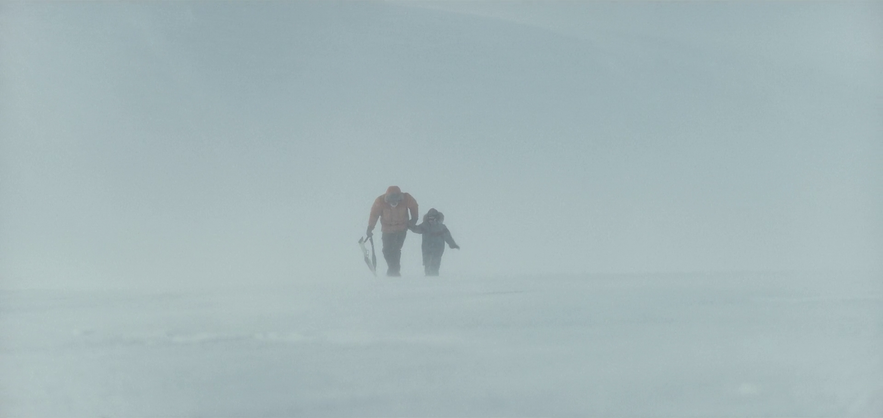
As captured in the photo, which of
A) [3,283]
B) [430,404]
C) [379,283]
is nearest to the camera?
[430,404]

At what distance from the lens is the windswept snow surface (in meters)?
3.56

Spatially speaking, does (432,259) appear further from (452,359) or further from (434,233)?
(452,359)

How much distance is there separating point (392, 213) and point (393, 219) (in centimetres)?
8

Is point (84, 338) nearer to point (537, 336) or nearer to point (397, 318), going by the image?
point (397, 318)

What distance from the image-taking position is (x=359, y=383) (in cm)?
366

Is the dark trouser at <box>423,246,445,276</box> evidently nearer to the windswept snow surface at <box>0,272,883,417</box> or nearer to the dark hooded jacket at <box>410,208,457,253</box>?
the dark hooded jacket at <box>410,208,457,253</box>

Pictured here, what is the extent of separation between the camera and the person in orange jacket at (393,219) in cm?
973

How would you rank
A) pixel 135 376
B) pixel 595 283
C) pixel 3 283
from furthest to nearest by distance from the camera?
pixel 3 283
pixel 595 283
pixel 135 376

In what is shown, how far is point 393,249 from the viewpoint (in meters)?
9.95

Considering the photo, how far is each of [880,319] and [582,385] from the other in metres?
2.22

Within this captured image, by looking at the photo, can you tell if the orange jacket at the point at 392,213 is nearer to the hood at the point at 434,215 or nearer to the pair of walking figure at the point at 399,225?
the pair of walking figure at the point at 399,225

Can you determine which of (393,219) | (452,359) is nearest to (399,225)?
(393,219)

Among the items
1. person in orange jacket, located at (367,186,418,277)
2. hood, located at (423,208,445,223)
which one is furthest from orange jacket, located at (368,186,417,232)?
hood, located at (423,208,445,223)

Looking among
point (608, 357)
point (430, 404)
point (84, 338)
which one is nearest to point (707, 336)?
point (608, 357)
